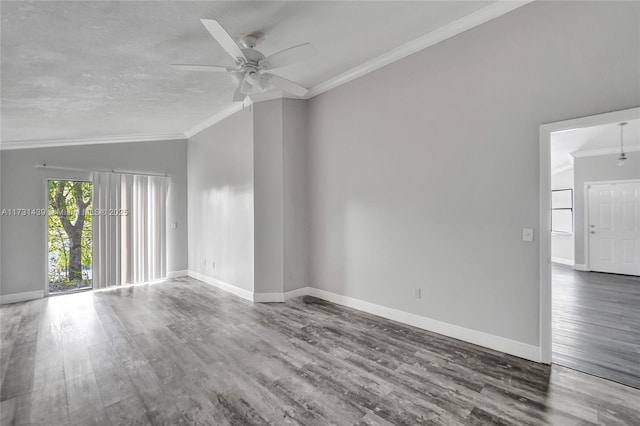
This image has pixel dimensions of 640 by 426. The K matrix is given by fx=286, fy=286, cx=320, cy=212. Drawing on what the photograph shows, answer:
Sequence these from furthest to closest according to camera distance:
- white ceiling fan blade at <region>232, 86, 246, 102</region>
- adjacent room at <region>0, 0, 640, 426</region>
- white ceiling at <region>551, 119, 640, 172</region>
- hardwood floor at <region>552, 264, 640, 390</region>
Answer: white ceiling at <region>551, 119, 640, 172</region>
white ceiling fan blade at <region>232, 86, 246, 102</region>
hardwood floor at <region>552, 264, 640, 390</region>
adjacent room at <region>0, 0, 640, 426</region>

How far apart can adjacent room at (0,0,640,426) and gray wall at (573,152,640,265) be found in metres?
1.55

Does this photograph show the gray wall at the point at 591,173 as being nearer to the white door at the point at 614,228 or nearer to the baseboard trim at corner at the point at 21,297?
the white door at the point at 614,228

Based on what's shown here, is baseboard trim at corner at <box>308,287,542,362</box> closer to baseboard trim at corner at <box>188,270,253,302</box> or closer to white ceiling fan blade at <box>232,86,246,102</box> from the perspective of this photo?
baseboard trim at corner at <box>188,270,253,302</box>

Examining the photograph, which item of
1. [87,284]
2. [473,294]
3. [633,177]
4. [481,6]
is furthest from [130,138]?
[633,177]

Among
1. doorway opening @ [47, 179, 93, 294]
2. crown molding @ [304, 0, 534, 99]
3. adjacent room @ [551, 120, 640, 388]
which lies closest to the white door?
adjacent room @ [551, 120, 640, 388]

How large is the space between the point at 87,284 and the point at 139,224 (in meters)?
1.35

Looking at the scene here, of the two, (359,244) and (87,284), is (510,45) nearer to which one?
(359,244)

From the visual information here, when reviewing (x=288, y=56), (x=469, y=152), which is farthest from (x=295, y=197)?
(x=469, y=152)

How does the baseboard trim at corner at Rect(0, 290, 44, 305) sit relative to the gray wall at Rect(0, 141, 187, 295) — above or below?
below

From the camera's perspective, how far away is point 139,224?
5.62 metres

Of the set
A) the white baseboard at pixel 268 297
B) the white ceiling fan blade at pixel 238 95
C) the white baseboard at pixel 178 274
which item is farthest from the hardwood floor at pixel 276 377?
the white ceiling fan blade at pixel 238 95

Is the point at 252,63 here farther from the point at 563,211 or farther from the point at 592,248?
the point at 563,211

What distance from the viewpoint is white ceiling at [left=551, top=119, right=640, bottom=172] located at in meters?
5.78

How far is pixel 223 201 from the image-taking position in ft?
17.3
